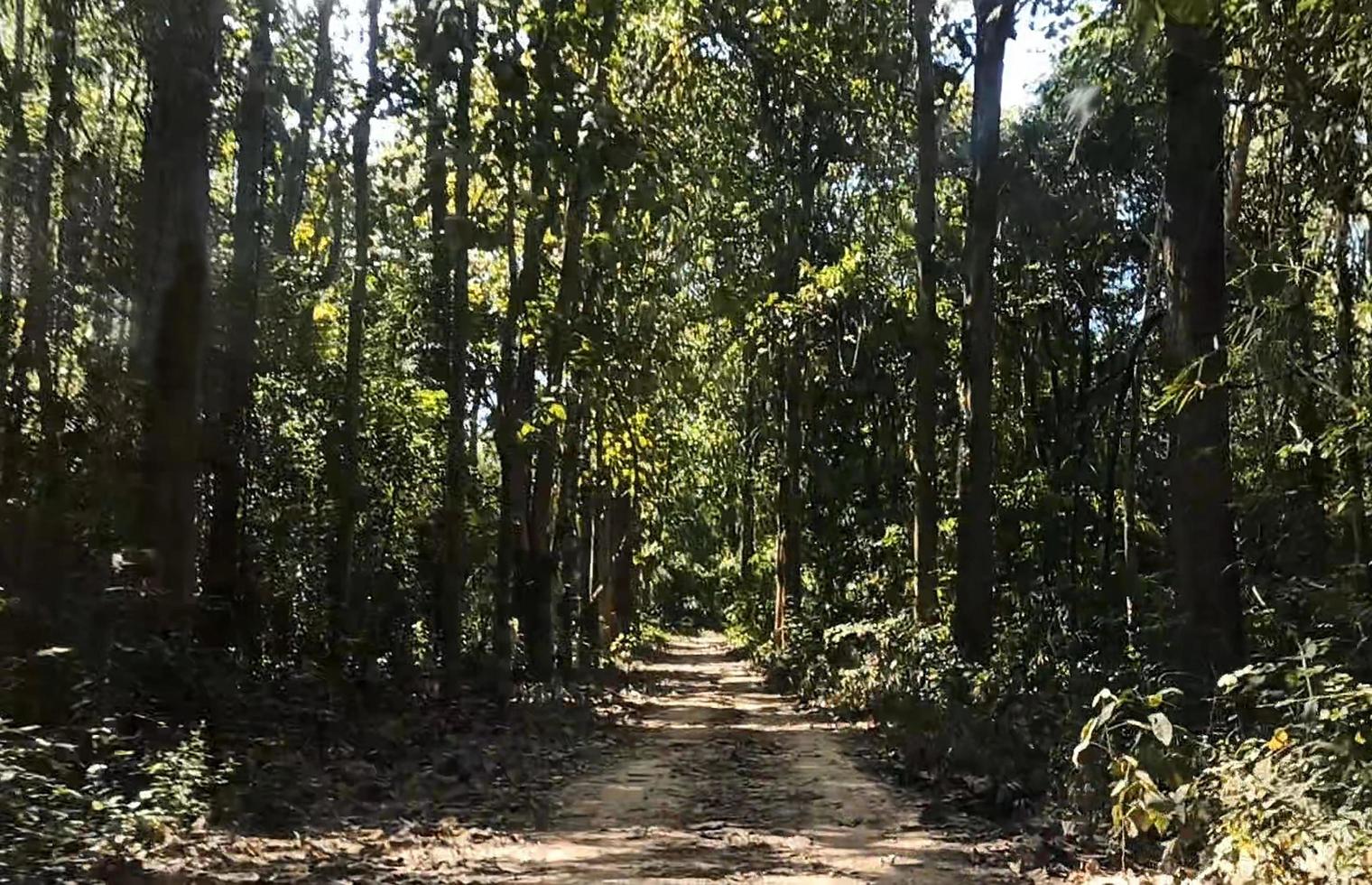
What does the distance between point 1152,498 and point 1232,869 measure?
15.5m

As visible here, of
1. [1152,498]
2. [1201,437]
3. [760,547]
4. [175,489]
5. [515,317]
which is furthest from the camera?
[760,547]

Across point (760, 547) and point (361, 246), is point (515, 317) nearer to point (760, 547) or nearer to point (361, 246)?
point (361, 246)

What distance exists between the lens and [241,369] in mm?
12164

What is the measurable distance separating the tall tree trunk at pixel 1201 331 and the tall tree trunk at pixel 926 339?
827cm

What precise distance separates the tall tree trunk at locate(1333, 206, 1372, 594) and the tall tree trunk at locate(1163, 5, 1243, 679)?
822 mm

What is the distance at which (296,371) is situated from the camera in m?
14.6

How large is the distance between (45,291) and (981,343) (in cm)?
1094

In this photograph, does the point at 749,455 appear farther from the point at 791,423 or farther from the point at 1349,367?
the point at 1349,367

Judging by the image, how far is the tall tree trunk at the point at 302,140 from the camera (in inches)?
568

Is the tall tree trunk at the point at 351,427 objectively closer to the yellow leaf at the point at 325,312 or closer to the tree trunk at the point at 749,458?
the yellow leaf at the point at 325,312

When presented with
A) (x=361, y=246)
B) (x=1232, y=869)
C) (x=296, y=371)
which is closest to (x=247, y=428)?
(x=296, y=371)

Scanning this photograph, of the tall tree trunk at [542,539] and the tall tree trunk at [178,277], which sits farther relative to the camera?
the tall tree trunk at [542,539]

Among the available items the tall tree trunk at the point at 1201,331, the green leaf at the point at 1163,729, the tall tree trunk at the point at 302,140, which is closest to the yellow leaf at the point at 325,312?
the tall tree trunk at the point at 302,140

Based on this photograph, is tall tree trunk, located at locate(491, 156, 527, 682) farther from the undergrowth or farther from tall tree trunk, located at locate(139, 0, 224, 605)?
tall tree trunk, located at locate(139, 0, 224, 605)
